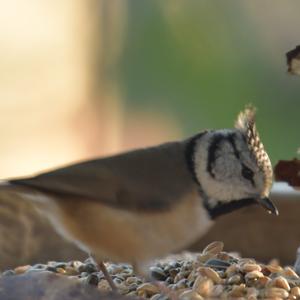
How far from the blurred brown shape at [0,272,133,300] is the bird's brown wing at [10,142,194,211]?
25cm

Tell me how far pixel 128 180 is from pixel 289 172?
13.4 inches

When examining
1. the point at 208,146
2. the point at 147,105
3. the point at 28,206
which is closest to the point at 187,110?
the point at 147,105

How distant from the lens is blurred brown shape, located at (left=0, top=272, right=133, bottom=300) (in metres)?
1.25

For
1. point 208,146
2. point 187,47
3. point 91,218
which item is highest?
point 187,47

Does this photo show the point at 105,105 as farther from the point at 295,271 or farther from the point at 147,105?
the point at 295,271

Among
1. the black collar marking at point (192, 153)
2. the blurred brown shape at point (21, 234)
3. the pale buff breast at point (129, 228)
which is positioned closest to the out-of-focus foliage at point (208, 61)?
the blurred brown shape at point (21, 234)

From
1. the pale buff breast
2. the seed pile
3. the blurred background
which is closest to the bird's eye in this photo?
the pale buff breast

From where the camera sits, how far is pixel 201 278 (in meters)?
1.68

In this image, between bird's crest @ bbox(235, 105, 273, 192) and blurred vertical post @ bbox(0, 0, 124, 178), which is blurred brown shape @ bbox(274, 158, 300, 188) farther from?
blurred vertical post @ bbox(0, 0, 124, 178)

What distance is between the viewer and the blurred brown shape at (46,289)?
49.2 inches

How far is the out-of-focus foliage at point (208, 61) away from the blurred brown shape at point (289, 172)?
2501 mm

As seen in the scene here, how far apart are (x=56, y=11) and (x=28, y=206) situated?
7.98 feet

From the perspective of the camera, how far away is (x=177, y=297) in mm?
1561

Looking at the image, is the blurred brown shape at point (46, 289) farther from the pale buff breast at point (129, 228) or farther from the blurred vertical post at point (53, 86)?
the blurred vertical post at point (53, 86)
